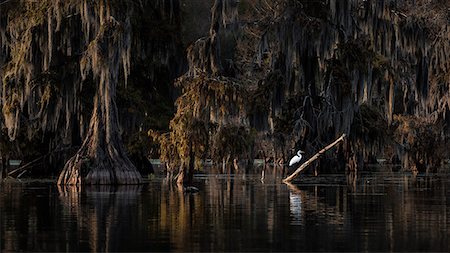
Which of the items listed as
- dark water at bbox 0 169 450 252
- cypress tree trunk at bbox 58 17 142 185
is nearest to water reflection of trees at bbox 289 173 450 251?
dark water at bbox 0 169 450 252

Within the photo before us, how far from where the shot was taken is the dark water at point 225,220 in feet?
53.2

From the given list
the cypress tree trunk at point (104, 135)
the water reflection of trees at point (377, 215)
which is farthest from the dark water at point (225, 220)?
the cypress tree trunk at point (104, 135)

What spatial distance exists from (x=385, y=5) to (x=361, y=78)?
3997 millimetres

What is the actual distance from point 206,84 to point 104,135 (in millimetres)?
5401

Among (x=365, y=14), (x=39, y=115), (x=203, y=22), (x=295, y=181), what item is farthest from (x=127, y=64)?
(x=203, y=22)

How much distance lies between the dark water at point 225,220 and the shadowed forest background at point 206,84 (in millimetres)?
3897

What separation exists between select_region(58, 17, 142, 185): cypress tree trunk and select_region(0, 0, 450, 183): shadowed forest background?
2.1 inches

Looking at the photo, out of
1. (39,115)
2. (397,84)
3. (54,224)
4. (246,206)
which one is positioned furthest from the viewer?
(397,84)

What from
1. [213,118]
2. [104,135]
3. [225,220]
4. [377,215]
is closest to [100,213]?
[225,220]

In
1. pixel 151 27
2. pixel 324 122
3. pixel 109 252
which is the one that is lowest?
pixel 109 252

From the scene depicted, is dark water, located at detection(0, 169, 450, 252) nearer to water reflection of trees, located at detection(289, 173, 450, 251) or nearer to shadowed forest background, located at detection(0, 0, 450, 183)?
water reflection of trees, located at detection(289, 173, 450, 251)

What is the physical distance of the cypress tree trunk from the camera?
Result: 126 ft

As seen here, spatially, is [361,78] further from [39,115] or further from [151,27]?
[39,115]

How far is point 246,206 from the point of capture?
2591 centimetres
